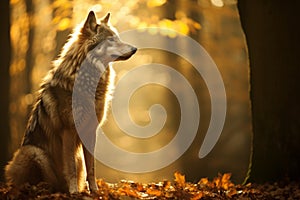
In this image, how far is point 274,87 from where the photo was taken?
6910 millimetres

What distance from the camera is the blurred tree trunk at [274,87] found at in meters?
6.70

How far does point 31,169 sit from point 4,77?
381 centimetres

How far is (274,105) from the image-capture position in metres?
6.91

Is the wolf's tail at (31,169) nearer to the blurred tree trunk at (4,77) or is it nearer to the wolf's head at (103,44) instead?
the wolf's head at (103,44)

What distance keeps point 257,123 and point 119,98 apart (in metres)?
15.3

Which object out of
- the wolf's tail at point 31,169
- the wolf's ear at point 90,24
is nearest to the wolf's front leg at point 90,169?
the wolf's tail at point 31,169

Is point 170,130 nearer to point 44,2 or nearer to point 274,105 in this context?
point 44,2

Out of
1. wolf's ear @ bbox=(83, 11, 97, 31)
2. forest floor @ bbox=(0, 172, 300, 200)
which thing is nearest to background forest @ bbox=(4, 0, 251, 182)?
wolf's ear @ bbox=(83, 11, 97, 31)

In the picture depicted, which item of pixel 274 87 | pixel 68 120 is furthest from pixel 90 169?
pixel 274 87

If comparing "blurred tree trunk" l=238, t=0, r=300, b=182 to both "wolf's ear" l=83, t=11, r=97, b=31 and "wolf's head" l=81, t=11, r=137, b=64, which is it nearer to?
"wolf's head" l=81, t=11, r=137, b=64

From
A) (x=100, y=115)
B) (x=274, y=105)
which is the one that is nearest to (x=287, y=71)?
(x=274, y=105)

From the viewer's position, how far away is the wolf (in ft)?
21.0

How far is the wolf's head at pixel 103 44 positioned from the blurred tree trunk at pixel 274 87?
203 cm

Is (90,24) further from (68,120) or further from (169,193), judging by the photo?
(169,193)
